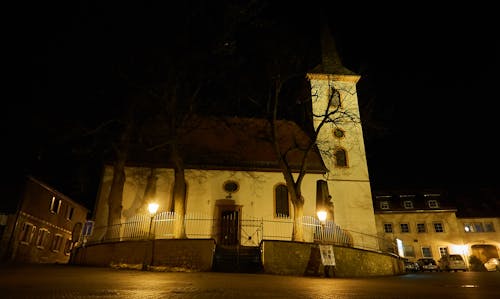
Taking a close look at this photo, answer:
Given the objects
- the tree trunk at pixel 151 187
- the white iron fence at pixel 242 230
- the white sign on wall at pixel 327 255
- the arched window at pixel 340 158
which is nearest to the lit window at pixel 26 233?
the white iron fence at pixel 242 230

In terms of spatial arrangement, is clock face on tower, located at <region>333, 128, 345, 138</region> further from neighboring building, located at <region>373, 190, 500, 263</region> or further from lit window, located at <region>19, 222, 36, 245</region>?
lit window, located at <region>19, 222, 36, 245</region>

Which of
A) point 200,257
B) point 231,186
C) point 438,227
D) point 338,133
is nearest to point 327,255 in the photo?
point 200,257

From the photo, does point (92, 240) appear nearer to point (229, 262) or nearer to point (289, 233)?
point (229, 262)

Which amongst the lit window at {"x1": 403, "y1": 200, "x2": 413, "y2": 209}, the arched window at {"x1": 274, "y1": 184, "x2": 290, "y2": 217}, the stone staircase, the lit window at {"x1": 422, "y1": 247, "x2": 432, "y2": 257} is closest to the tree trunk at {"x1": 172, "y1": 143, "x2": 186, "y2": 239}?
the stone staircase

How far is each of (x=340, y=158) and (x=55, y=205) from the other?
2359 cm

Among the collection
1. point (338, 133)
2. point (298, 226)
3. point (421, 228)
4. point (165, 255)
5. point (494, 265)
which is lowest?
point (165, 255)

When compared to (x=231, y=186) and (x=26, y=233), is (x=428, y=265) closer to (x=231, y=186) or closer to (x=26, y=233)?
(x=231, y=186)

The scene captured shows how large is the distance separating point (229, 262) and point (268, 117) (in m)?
8.00

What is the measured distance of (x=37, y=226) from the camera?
23.9m

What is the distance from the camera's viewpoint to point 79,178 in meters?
20.0

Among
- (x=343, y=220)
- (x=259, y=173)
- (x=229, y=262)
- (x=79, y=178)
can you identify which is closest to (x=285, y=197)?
(x=259, y=173)

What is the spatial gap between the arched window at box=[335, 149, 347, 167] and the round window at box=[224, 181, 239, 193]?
777 centimetres

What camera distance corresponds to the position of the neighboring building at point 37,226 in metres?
20.9

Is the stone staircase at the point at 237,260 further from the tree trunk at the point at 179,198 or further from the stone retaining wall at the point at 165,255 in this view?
the tree trunk at the point at 179,198
